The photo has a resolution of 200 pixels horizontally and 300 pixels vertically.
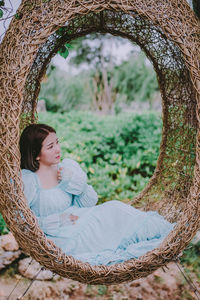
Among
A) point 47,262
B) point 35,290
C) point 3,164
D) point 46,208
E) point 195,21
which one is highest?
point 195,21

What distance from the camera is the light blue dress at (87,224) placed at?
2.02 metres

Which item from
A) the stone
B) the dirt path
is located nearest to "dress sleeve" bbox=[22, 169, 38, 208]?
the dirt path

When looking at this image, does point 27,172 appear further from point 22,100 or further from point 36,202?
point 22,100

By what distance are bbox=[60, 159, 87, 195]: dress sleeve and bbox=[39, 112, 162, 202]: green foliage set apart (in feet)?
6.11

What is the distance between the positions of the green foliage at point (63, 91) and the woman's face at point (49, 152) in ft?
18.7

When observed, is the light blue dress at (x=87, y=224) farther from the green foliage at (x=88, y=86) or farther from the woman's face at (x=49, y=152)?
the green foliage at (x=88, y=86)

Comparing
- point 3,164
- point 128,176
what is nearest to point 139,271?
point 3,164

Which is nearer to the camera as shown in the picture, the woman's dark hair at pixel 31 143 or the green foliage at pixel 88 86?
the woman's dark hair at pixel 31 143

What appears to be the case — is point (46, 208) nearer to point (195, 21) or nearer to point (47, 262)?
point (47, 262)

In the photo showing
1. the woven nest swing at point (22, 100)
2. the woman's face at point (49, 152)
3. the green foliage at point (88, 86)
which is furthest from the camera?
the green foliage at point (88, 86)

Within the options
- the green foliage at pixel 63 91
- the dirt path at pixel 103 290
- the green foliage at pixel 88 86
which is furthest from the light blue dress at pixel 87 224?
the green foliage at pixel 63 91

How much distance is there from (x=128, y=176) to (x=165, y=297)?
2322 millimetres

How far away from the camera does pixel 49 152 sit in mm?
2139

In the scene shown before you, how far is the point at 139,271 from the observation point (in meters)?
1.85
